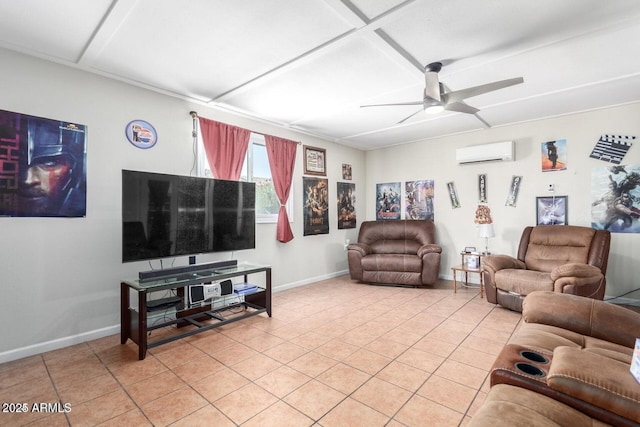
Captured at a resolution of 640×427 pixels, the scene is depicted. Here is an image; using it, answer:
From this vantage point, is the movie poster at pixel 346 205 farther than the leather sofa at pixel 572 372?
Yes

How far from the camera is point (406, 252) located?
18.4 feet

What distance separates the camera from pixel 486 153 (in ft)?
16.7

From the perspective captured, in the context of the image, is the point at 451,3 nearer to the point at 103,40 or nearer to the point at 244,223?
the point at 103,40

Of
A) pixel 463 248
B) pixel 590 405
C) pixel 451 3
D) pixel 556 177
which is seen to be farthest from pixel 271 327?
pixel 556 177

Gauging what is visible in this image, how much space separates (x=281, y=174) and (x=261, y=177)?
33 cm

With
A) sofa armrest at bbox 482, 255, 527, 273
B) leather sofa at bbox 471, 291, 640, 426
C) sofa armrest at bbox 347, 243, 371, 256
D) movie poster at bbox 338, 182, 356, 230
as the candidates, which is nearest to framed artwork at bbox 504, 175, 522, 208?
sofa armrest at bbox 482, 255, 527, 273

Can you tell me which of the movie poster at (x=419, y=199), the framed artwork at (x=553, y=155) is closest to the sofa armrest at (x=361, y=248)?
the movie poster at (x=419, y=199)

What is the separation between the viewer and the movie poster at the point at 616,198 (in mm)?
4039

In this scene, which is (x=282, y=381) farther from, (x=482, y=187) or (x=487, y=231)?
(x=482, y=187)

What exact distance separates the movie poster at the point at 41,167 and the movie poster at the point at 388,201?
16.7ft

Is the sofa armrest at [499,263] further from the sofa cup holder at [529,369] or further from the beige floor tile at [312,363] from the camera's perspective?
the sofa cup holder at [529,369]

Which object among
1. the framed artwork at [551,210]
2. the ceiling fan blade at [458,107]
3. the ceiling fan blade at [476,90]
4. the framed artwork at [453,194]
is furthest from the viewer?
the framed artwork at [453,194]

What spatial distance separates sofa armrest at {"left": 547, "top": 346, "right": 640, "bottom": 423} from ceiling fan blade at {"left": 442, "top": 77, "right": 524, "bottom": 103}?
7.52 ft

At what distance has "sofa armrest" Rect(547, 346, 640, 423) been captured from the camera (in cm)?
117
